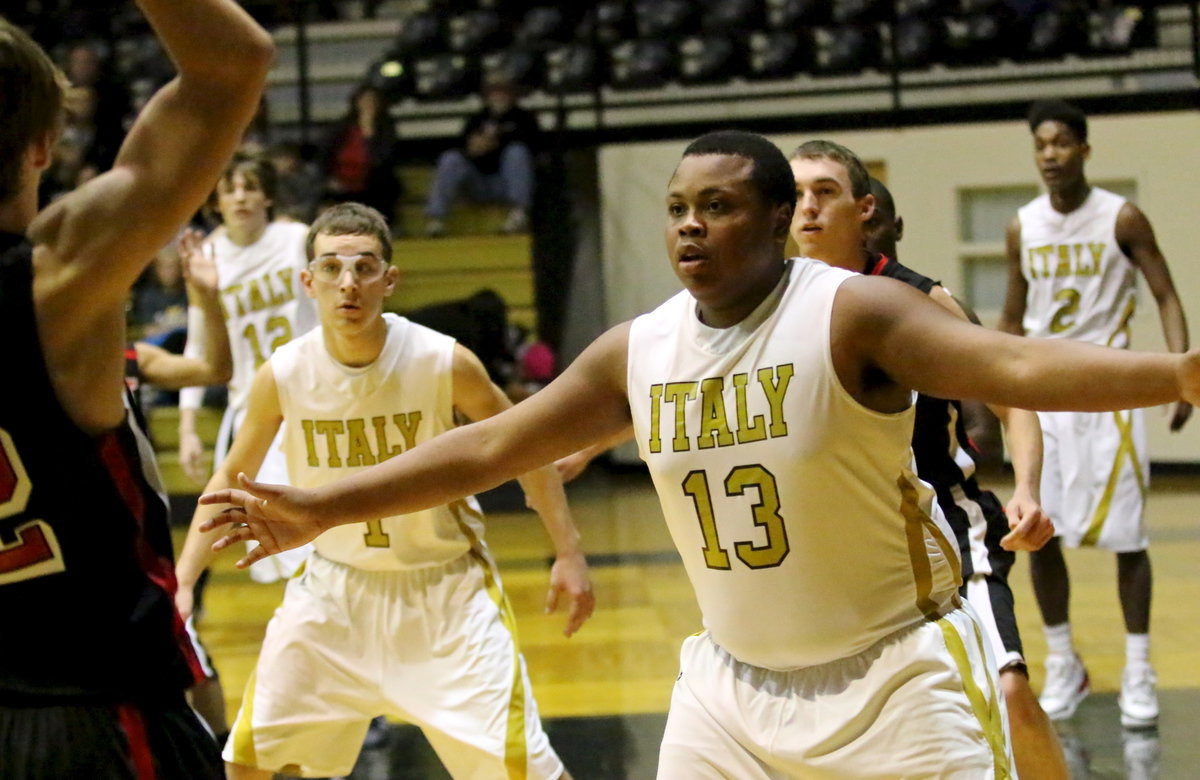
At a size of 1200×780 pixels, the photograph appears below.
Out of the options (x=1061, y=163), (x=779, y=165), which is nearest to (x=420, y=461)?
(x=779, y=165)

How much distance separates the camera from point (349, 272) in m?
4.32

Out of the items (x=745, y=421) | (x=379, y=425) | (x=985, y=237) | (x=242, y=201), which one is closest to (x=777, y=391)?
(x=745, y=421)

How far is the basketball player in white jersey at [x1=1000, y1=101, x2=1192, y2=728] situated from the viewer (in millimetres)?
6047

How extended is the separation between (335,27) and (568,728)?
11.1m

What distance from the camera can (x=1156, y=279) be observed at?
6273mm

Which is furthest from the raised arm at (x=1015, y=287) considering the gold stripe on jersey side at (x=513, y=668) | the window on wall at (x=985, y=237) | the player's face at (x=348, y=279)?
the window on wall at (x=985, y=237)

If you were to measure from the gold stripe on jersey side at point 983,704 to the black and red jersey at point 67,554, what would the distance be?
143 cm

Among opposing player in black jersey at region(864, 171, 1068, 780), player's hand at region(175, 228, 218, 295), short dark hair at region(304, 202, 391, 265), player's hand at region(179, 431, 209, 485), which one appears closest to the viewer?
opposing player in black jersey at region(864, 171, 1068, 780)

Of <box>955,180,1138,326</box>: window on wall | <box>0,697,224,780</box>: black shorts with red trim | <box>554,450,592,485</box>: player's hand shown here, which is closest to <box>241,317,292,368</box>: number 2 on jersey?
<box>554,450,592,485</box>: player's hand

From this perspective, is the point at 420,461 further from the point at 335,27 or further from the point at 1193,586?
the point at 335,27

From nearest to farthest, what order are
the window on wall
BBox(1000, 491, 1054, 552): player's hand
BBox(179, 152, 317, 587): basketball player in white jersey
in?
BBox(1000, 491, 1054, 552): player's hand, BBox(179, 152, 317, 587): basketball player in white jersey, the window on wall

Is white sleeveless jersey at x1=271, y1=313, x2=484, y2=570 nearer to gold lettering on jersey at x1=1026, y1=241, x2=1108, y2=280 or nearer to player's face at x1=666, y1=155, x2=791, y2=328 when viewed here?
player's face at x1=666, y1=155, x2=791, y2=328

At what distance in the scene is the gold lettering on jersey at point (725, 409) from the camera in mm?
2709

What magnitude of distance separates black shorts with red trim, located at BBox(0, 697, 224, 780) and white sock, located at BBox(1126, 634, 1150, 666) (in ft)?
14.7
